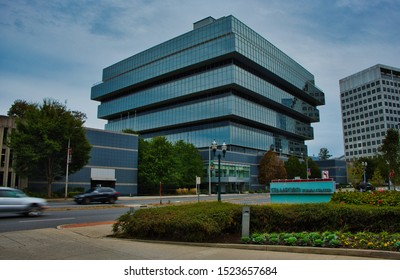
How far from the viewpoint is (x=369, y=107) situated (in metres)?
154

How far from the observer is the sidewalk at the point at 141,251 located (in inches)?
318

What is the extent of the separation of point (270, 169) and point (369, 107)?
100 metres

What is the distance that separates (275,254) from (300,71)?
111039mm

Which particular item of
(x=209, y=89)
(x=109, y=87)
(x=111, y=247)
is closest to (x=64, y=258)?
(x=111, y=247)

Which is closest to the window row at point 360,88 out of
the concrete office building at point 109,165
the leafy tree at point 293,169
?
the leafy tree at point 293,169

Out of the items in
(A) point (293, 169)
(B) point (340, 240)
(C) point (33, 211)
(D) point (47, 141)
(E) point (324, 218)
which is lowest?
(C) point (33, 211)

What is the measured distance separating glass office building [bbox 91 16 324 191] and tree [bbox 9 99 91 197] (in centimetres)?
3622

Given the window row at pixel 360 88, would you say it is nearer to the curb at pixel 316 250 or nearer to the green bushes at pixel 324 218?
the green bushes at pixel 324 218

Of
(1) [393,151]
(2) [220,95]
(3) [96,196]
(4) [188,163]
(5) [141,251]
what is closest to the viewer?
(5) [141,251]

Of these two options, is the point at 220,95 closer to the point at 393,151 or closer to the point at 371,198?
the point at 393,151

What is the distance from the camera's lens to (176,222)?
10812 mm

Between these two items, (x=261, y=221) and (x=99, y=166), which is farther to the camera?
(x=99, y=166)

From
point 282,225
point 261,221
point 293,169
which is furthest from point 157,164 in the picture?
point 282,225

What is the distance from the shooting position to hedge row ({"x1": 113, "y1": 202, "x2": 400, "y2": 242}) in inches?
388
